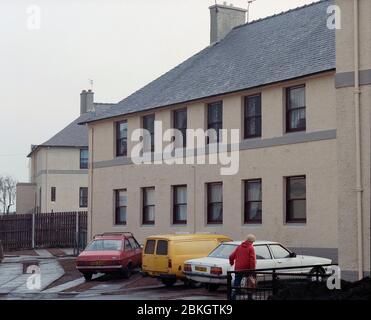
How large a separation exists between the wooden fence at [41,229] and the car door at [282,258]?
74.5 ft

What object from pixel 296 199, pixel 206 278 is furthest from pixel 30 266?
pixel 206 278

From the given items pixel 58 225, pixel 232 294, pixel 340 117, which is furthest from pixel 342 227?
pixel 58 225

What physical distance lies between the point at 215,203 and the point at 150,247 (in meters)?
5.69

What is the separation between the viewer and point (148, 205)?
31.4m

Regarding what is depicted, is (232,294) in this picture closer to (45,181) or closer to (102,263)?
(102,263)

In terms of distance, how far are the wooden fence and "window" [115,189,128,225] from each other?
917 cm

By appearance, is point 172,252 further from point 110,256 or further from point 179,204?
point 179,204

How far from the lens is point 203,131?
2847cm

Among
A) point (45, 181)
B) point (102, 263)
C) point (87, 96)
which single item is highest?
point (87, 96)

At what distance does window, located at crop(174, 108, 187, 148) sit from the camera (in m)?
29.5

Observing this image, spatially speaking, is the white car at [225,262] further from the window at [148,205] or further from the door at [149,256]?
the window at [148,205]

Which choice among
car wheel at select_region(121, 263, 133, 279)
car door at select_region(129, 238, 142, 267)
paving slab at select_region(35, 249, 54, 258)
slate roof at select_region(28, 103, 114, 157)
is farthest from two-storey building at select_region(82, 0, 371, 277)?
slate roof at select_region(28, 103, 114, 157)

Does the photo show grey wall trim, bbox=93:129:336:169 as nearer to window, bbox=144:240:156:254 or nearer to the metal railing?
window, bbox=144:240:156:254
